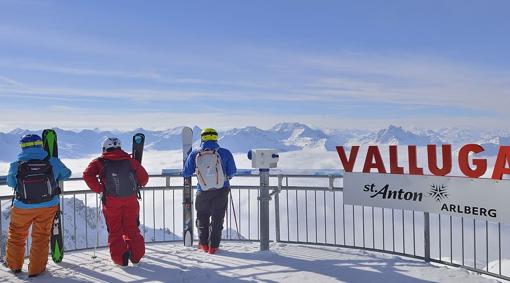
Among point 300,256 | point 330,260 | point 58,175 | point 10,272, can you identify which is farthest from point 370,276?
point 10,272

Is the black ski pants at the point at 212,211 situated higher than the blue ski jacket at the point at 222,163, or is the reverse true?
the blue ski jacket at the point at 222,163

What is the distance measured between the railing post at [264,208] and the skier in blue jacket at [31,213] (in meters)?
3.03

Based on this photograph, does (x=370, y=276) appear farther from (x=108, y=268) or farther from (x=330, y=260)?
(x=108, y=268)

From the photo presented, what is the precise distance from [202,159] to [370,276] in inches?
119

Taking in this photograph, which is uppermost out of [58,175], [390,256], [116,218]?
[58,175]

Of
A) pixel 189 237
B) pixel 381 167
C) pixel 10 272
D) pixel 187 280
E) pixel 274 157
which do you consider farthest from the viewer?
pixel 189 237

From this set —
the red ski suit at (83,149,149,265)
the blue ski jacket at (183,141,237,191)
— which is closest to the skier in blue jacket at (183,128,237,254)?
the blue ski jacket at (183,141,237,191)

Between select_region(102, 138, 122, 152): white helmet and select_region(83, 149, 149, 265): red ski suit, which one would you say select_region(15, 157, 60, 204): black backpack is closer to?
select_region(83, 149, 149, 265): red ski suit

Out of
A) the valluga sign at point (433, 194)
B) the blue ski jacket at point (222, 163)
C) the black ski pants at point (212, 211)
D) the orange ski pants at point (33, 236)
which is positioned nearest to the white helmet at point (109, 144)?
the orange ski pants at point (33, 236)

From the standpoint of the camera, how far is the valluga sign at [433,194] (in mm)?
5520

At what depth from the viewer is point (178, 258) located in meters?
6.83

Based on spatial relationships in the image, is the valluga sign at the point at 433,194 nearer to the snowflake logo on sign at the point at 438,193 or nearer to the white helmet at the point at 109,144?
the snowflake logo on sign at the point at 438,193

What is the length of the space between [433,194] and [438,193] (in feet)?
0.23

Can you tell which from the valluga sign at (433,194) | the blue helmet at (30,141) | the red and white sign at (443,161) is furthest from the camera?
the blue helmet at (30,141)
